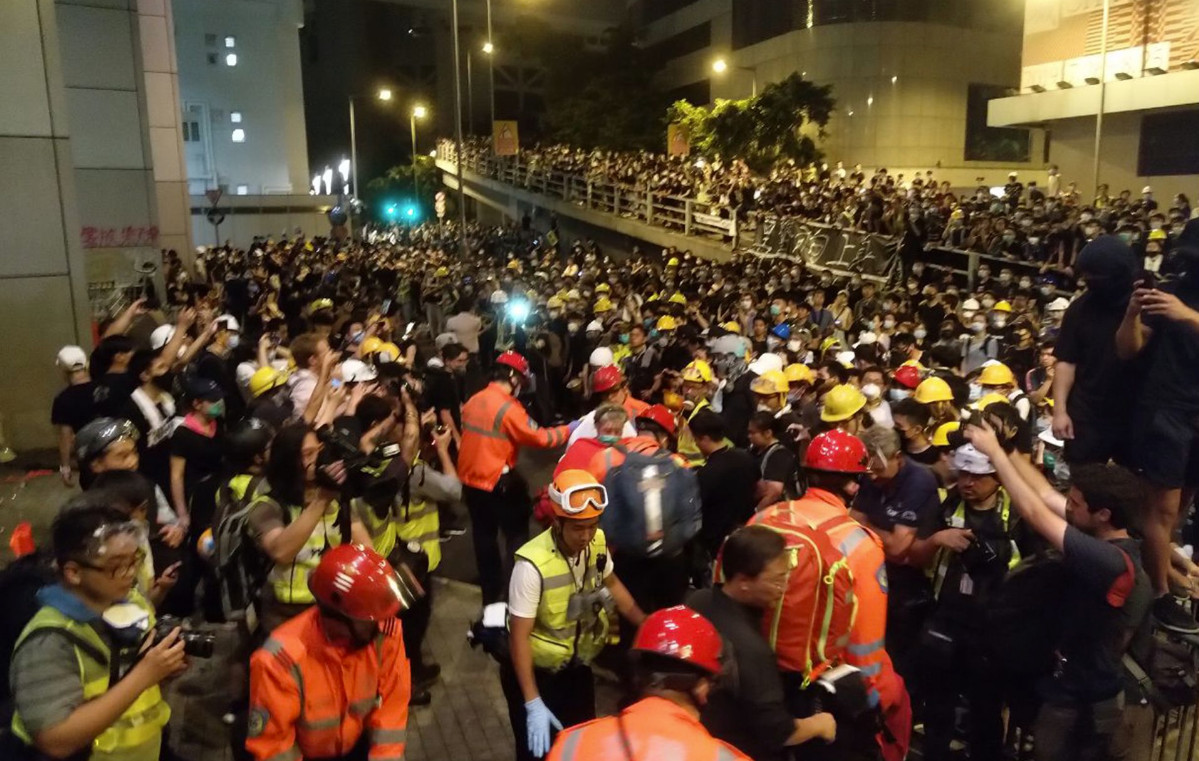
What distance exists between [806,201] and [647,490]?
62.9 ft

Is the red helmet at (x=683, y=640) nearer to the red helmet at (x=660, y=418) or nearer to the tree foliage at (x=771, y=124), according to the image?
the red helmet at (x=660, y=418)

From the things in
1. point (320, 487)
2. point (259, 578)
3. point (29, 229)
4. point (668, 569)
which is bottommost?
point (668, 569)

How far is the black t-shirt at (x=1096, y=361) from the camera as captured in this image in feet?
15.3

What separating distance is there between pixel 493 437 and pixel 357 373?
1.32m

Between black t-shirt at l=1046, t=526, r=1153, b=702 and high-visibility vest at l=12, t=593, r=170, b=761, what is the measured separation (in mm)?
3248

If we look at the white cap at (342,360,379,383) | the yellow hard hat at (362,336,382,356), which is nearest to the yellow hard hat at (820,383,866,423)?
the white cap at (342,360,379,383)

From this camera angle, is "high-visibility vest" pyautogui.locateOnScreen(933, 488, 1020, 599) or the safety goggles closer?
the safety goggles

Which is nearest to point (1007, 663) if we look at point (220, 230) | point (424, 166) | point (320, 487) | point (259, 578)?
point (320, 487)

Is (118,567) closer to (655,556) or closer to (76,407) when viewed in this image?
(655,556)

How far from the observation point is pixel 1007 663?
371 cm

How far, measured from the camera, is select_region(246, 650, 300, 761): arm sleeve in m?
2.83

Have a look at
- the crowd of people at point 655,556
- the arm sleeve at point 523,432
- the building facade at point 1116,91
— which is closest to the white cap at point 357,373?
the crowd of people at point 655,556

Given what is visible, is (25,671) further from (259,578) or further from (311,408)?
(311,408)

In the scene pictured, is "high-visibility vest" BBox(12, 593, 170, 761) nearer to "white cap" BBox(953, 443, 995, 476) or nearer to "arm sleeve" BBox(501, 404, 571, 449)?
"arm sleeve" BBox(501, 404, 571, 449)
